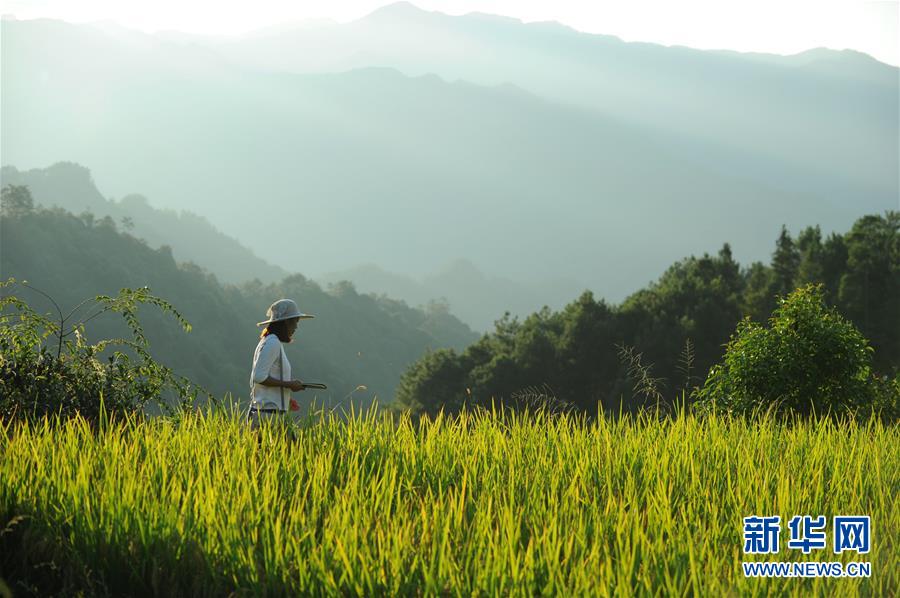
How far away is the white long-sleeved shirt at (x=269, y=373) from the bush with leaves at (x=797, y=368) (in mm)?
6945

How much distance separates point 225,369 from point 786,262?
64344 mm

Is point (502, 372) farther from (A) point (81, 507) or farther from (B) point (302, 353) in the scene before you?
(B) point (302, 353)

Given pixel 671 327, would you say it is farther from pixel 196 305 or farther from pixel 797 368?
pixel 196 305

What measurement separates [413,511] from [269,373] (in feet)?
8.81

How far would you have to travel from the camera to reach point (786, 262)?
181 ft

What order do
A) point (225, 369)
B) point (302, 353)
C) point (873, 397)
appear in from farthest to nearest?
point (302, 353)
point (225, 369)
point (873, 397)

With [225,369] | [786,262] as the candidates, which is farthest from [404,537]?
[225,369]

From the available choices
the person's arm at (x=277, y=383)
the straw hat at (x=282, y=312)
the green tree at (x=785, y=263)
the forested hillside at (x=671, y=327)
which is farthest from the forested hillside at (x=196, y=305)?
the person's arm at (x=277, y=383)

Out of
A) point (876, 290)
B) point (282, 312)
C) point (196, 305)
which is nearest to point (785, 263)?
point (876, 290)

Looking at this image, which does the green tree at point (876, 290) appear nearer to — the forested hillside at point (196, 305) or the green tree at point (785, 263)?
the green tree at point (785, 263)

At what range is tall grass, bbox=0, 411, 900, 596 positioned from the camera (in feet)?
13.3

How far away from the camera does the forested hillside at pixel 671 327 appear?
48406 mm

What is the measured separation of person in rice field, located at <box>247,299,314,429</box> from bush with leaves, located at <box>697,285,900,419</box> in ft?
22.7

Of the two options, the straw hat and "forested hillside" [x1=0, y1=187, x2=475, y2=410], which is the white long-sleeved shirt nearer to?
the straw hat
